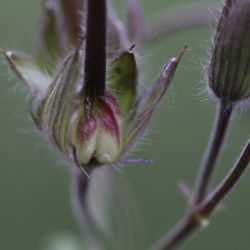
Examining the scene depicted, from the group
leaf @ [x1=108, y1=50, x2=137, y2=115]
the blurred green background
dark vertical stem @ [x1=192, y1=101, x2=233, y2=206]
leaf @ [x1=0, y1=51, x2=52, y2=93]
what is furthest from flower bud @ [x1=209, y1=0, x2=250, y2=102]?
the blurred green background

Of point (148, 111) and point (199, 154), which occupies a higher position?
point (148, 111)

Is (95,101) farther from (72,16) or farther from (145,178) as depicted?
(145,178)

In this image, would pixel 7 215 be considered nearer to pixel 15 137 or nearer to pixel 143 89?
pixel 15 137

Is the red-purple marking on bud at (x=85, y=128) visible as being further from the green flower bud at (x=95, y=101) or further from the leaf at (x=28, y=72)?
the leaf at (x=28, y=72)

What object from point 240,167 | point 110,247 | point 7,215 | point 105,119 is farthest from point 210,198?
point 7,215

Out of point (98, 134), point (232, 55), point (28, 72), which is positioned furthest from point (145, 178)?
point (232, 55)

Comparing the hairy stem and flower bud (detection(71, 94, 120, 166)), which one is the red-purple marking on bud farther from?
the hairy stem


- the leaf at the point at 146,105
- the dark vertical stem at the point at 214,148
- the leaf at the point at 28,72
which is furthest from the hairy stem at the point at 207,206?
the leaf at the point at 28,72
